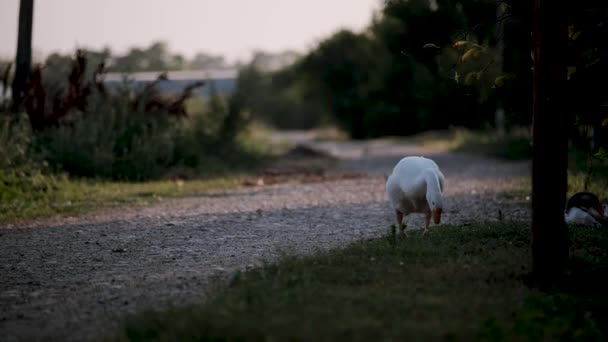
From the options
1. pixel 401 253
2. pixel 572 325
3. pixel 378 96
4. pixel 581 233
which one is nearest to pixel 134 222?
pixel 401 253

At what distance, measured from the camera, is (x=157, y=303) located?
6297 mm

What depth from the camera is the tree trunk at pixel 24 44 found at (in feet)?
56.6

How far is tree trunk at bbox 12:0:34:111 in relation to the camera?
680 inches

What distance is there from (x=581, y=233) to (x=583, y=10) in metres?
2.44

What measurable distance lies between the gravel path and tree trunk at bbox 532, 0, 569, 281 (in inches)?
106

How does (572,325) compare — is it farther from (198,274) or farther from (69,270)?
Result: (69,270)

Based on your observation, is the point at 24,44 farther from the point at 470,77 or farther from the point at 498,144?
the point at 498,144

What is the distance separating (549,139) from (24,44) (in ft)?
45.5

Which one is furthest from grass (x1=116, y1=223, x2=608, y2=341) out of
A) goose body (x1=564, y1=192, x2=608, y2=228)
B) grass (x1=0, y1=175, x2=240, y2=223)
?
grass (x1=0, y1=175, x2=240, y2=223)

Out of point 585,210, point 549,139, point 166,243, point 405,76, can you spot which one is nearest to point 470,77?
point 549,139

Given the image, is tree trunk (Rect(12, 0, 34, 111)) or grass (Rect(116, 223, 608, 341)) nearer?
grass (Rect(116, 223, 608, 341))

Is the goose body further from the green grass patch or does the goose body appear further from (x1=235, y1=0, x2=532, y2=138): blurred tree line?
the green grass patch

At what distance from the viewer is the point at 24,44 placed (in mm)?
17438

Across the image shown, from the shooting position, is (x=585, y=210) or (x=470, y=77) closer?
(x=470, y=77)
